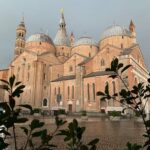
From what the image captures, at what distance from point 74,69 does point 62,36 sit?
16055 mm

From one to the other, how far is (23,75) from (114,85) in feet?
73.0

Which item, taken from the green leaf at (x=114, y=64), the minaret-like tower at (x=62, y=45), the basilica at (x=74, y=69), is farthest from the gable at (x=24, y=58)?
the green leaf at (x=114, y=64)

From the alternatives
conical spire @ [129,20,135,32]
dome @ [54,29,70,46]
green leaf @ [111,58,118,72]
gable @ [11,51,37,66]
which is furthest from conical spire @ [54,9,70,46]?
green leaf @ [111,58,118,72]

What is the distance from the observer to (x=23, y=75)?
5238 centimetres

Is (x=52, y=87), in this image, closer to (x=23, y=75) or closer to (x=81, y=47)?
(x=23, y=75)

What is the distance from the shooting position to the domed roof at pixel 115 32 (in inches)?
1950

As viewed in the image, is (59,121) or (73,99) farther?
(73,99)

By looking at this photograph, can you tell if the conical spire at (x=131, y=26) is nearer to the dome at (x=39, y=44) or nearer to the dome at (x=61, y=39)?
the dome at (x=61, y=39)

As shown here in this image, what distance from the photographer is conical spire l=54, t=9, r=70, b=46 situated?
203 feet

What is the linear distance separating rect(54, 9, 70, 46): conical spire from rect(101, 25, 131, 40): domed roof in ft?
44.8

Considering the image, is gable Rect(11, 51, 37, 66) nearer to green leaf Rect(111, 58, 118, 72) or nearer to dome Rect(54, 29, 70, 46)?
dome Rect(54, 29, 70, 46)

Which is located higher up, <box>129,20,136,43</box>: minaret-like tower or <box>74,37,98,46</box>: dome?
<box>129,20,136,43</box>: minaret-like tower

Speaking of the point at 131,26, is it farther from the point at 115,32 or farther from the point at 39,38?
the point at 39,38

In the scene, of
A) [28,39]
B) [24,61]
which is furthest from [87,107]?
[28,39]
